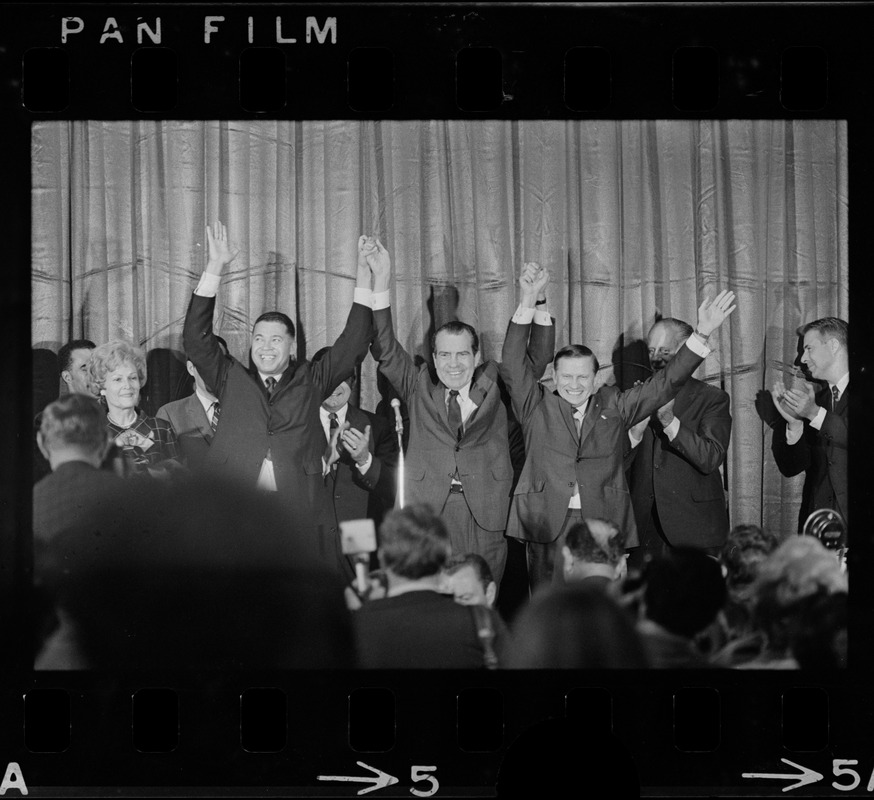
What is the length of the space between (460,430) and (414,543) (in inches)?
14.4

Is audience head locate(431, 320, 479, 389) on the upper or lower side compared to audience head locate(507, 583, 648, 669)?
upper

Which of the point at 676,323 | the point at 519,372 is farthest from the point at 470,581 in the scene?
the point at 676,323

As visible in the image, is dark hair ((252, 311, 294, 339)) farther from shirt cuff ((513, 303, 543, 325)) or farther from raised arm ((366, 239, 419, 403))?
shirt cuff ((513, 303, 543, 325))

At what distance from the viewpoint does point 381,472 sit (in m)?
3.05

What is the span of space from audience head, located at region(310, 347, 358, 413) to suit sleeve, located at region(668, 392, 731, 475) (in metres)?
0.98

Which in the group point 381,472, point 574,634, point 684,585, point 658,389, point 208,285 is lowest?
point 574,634

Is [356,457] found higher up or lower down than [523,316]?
lower down

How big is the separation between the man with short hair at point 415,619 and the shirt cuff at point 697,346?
3.02 feet

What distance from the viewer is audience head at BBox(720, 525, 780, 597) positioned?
120 inches

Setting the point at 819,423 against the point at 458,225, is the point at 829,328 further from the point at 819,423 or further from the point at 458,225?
the point at 458,225

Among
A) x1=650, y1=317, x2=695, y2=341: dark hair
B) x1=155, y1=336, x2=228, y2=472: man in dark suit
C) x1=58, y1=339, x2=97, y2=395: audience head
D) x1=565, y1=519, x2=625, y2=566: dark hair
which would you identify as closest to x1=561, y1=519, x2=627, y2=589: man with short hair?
x1=565, y1=519, x2=625, y2=566: dark hair
